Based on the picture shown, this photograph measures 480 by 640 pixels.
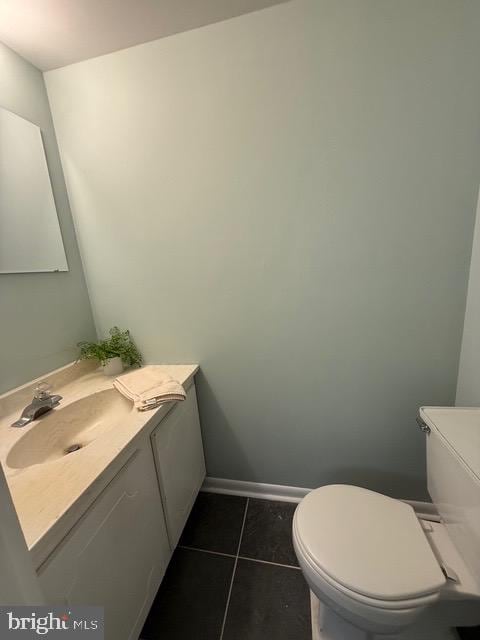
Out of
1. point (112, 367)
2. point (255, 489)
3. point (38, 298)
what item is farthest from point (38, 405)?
point (255, 489)

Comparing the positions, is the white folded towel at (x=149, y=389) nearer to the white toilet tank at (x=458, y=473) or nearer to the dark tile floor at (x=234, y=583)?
the dark tile floor at (x=234, y=583)

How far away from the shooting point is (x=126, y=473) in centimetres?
76

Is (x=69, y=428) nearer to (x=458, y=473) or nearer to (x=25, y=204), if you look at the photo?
(x=25, y=204)

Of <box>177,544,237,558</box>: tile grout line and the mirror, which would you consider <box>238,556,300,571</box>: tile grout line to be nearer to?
<box>177,544,237,558</box>: tile grout line

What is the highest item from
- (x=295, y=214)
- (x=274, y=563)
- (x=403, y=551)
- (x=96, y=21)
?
(x=96, y=21)

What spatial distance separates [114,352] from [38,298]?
0.40 m

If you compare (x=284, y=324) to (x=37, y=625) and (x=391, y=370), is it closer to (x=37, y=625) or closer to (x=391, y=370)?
(x=391, y=370)

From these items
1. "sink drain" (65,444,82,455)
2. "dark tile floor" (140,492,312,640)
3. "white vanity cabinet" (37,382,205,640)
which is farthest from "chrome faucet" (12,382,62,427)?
"dark tile floor" (140,492,312,640)

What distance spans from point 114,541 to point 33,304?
0.96 metres

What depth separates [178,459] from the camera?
1074 mm

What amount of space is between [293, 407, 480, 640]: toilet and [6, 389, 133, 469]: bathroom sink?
811mm

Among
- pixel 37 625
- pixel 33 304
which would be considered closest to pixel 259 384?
pixel 37 625

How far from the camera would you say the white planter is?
1.22 meters

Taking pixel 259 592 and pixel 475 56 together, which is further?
pixel 259 592
